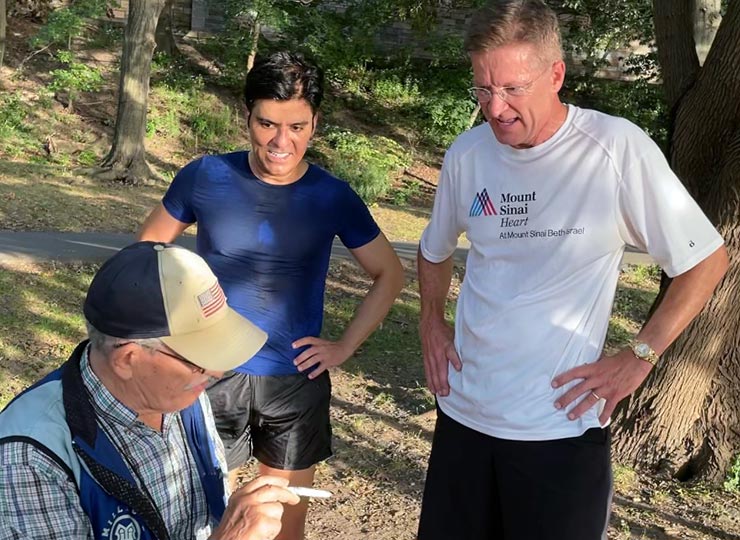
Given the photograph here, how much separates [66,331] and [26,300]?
0.87 meters

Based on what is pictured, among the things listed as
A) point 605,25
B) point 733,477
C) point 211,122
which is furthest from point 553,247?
point 605,25

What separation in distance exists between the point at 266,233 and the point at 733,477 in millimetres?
3131

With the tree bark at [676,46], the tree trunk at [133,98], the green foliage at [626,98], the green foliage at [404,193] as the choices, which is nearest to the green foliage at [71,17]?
the tree trunk at [133,98]

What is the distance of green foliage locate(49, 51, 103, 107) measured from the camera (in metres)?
16.4

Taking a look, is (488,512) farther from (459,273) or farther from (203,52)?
(203,52)

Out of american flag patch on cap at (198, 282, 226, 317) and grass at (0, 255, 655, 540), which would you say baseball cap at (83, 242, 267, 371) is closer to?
american flag patch on cap at (198, 282, 226, 317)

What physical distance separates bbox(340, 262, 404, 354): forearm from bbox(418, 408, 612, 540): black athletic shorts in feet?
1.70

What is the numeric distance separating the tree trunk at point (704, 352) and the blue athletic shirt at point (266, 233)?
7.71ft

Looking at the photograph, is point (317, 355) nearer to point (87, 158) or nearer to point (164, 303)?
point (164, 303)

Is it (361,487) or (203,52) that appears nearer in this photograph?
(361,487)

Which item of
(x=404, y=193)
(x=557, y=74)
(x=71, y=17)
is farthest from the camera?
(x=404, y=193)

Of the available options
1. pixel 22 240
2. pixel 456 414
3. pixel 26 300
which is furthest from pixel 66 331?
pixel 456 414

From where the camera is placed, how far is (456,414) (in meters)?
2.53

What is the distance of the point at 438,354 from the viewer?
267 cm
